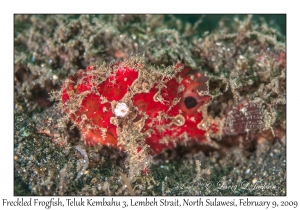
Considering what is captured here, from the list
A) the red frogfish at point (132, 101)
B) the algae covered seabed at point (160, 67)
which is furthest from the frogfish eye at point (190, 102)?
the algae covered seabed at point (160, 67)

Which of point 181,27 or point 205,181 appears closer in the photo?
point 205,181

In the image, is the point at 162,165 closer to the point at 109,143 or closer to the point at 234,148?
the point at 109,143

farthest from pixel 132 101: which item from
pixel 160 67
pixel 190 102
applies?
pixel 190 102

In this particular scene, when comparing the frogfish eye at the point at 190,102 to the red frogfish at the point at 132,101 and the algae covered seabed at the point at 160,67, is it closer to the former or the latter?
the red frogfish at the point at 132,101

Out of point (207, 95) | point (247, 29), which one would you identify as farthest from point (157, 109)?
point (247, 29)

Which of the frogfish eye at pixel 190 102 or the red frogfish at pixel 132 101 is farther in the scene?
the frogfish eye at pixel 190 102
